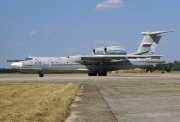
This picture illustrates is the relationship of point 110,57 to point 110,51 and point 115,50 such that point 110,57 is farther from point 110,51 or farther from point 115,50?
Answer: point 115,50

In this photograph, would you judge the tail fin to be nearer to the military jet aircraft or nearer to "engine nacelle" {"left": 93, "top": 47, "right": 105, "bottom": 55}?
the military jet aircraft

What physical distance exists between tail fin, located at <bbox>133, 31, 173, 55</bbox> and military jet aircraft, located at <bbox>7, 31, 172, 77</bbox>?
47 cm

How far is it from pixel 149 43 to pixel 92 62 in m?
11.8

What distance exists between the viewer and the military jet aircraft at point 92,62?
5084 cm

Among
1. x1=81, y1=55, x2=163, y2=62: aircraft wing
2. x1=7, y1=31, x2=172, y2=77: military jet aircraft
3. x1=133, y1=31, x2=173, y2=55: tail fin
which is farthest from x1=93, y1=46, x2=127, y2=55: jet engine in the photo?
x1=133, y1=31, x2=173, y2=55: tail fin

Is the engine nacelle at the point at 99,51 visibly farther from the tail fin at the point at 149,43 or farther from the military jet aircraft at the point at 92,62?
the tail fin at the point at 149,43

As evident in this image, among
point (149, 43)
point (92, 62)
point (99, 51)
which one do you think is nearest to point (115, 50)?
point (99, 51)

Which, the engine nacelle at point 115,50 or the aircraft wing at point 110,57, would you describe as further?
the engine nacelle at point 115,50

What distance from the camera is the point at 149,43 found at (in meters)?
61.0

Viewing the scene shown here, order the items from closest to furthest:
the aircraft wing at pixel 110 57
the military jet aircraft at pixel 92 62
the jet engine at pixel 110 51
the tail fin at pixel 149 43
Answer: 1. the military jet aircraft at pixel 92 62
2. the aircraft wing at pixel 110 57
3. the jet engine at pixel 110 51
4. the tail fin at pixel 149 43

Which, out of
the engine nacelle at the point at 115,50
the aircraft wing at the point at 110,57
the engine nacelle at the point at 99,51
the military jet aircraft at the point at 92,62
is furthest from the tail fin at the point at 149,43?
the engine nacelle at the point at 99,51

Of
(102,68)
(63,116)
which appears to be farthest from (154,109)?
(102,68)

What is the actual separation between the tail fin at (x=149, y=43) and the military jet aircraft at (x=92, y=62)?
470mm

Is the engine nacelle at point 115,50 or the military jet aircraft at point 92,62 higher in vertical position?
the engine nacelle at point 115,50
